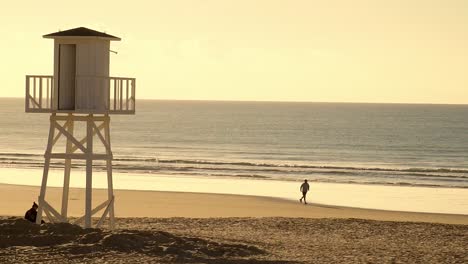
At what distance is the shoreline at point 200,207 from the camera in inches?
1268

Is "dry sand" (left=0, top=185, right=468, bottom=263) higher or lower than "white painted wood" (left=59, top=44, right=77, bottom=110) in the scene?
lower

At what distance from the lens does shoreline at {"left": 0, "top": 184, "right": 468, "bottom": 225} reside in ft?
106

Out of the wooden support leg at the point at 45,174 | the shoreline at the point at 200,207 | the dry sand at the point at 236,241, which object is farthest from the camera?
the shoreline at the point at 200,207

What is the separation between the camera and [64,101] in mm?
22078

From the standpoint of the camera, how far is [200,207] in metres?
35.1

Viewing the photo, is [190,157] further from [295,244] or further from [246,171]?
[295,244]

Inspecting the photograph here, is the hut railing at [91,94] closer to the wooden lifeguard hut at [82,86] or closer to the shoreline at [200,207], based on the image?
the wooden lifeguard hut at [82,86]

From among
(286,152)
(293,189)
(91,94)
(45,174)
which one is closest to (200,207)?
(293,189)

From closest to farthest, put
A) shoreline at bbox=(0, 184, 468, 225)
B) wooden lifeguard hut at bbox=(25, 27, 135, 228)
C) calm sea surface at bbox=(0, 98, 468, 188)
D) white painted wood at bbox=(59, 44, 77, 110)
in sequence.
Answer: wooden lifeguard hut at bbox=(25, 27, 135, 228) → white painted wood at bbox=(59, 44, 77, 110) → shoreline at bbox=(0, 184, 468, 225) → calm sea surface at bbox=(0, 98, 468, 188)

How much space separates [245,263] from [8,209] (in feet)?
52.0

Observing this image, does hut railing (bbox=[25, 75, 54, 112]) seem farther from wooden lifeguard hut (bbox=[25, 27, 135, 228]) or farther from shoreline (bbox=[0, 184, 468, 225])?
shoreline (bbox=[0, 184, 468, 225])

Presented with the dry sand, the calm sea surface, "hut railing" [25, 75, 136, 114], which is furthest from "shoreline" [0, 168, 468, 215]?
"hut railing" [25, 75, 136, 114]

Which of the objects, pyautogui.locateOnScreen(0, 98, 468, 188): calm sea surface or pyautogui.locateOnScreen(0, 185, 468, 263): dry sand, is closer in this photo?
pyautogui.locateOnScreen(0, 185, 468, 263): dry sand

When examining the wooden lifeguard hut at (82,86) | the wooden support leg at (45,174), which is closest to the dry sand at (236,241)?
the wooden support leg at (45,174)
